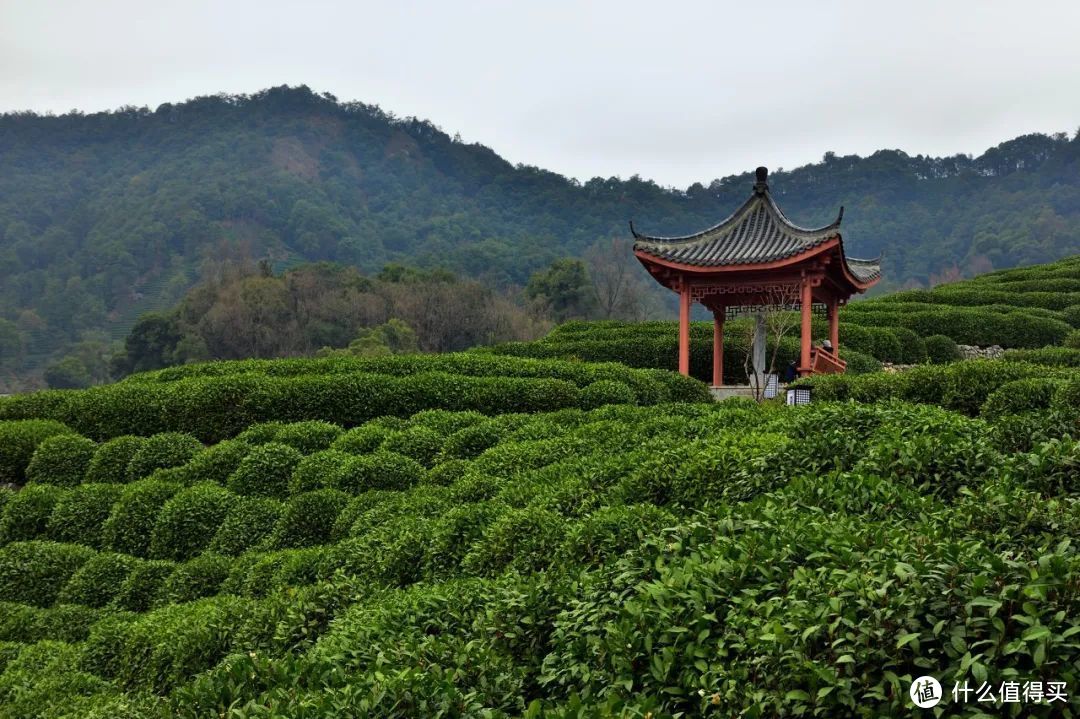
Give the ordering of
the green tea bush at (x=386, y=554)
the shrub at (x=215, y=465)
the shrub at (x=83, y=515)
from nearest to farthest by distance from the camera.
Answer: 1. the green tea bush at (x=386, y=554)
2. the shrub at (x=83, y=515)
3. the shrub at (x=215, y=465)

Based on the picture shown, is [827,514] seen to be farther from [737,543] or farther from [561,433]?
[561,433]

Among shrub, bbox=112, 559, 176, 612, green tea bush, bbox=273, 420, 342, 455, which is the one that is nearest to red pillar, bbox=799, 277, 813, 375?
green tea bush, bbox=273, 420, 342, 455

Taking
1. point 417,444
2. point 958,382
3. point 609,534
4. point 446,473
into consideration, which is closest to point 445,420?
point 417,444

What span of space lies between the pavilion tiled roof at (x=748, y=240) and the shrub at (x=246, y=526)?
9.93 metres

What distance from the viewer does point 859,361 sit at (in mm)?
19453

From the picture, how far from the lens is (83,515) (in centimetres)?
973

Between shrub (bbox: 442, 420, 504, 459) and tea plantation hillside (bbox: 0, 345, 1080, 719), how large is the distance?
6 centimetres

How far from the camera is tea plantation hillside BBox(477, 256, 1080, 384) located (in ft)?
65.6

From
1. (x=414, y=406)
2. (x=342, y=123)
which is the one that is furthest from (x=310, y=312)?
(x=342, y=123)

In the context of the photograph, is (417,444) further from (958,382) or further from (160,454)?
(958,382)

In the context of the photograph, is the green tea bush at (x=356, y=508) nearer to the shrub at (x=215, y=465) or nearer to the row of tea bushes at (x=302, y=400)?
the shrub at (x=215, y=465)

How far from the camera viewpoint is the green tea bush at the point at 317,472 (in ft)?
30.4

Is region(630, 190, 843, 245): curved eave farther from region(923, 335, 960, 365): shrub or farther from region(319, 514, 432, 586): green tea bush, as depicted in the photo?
region(319, 514, 432, 586): green tea bush

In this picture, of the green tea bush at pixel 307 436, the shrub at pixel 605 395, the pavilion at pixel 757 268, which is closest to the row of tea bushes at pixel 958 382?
the shrub at pixel 605 395
